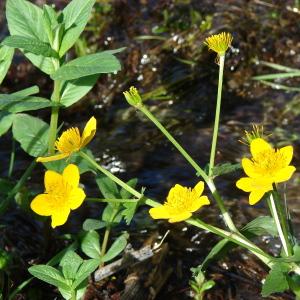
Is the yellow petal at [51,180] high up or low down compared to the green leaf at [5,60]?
down

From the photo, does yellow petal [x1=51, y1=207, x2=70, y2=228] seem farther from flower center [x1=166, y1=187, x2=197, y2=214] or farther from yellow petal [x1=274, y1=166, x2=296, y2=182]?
yellow petal [x1=274, y1=166, x2=296, y2=182]

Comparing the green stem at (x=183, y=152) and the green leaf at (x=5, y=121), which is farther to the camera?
the green leaf at (x=5, y=121)

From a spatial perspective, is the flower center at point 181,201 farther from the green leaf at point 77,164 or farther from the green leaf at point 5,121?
the green leaf at point 5,121

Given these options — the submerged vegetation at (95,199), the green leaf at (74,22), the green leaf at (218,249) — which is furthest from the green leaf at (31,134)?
the green leaf at (218,249)

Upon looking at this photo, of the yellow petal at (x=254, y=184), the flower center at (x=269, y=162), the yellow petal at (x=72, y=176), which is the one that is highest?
the flower center at (x=269, y=162)

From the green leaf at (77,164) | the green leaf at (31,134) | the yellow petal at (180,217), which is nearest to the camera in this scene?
the yellow petal at (180,217)

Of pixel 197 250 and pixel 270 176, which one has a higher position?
pixel 270 176

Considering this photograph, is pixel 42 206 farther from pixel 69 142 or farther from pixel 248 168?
pixel 248 168

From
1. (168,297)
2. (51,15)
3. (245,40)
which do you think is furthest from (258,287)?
(245,40)

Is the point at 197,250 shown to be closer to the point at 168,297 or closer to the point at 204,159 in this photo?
the point at 168,297
